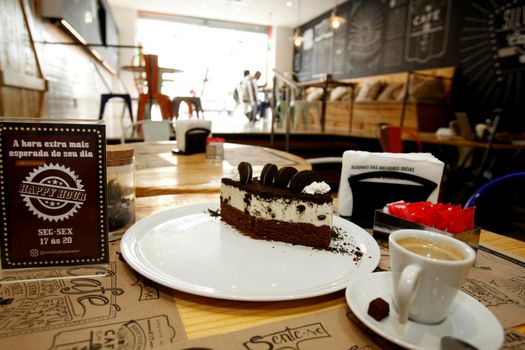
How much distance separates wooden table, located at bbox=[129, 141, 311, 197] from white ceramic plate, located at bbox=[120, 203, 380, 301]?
9.8 inches

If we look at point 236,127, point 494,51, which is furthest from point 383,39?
point 236,127

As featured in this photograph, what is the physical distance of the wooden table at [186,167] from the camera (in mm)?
1281

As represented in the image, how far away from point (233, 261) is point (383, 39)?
869 centimetres

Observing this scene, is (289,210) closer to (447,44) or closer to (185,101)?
(185,101)

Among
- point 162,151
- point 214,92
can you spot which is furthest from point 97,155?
point 214,92

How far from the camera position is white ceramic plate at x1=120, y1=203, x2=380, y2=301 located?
550 millimetres

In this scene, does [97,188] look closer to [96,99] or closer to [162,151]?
[162,151]

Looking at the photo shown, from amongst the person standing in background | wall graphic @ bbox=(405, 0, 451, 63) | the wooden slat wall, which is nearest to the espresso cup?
the wooden slat wall

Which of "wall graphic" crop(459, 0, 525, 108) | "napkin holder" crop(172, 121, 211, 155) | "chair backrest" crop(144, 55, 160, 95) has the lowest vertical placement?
"napkin holder" crop(172, 121, 211, 155)

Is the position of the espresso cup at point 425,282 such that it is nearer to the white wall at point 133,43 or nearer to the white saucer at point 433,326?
the white saucer at point 433,326

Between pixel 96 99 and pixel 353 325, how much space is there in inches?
313

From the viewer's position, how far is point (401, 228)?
2.45 feet

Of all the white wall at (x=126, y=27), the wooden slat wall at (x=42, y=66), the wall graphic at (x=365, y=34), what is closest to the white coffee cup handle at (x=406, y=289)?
the wooden slat wall at (x=42, y=66)

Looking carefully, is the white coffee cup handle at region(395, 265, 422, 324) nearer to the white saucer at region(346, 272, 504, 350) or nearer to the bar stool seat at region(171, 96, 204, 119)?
the white saucer at region(346, 272, 504, 350)
